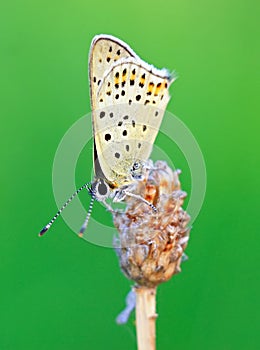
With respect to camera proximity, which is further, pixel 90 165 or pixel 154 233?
pixel 90 165

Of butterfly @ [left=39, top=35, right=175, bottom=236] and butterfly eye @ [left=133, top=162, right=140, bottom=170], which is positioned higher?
butterfly @ [left=39, top=35, right=175, bottom=236]

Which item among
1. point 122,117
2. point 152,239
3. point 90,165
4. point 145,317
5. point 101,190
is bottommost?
point 145,317

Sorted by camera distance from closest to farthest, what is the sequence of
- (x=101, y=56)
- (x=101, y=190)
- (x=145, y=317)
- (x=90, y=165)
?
(x=145, y=317), (x=101, y=56), (x=101, y=190), (x=90, y=165)

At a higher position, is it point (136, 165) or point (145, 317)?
point (136, 165)

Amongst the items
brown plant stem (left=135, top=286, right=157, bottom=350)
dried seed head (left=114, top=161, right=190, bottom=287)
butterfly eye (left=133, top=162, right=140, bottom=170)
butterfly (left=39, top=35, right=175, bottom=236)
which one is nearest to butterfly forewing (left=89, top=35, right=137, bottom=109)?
butterfly (left=39, top=35, right=175, bottom=236)

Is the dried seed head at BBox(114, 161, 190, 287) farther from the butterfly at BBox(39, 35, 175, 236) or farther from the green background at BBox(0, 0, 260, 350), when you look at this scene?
the green background at BBox(0, 0, 260, 350)

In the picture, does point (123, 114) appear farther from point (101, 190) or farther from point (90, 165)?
point (90, 165)

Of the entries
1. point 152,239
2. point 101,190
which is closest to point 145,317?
point 152,239
